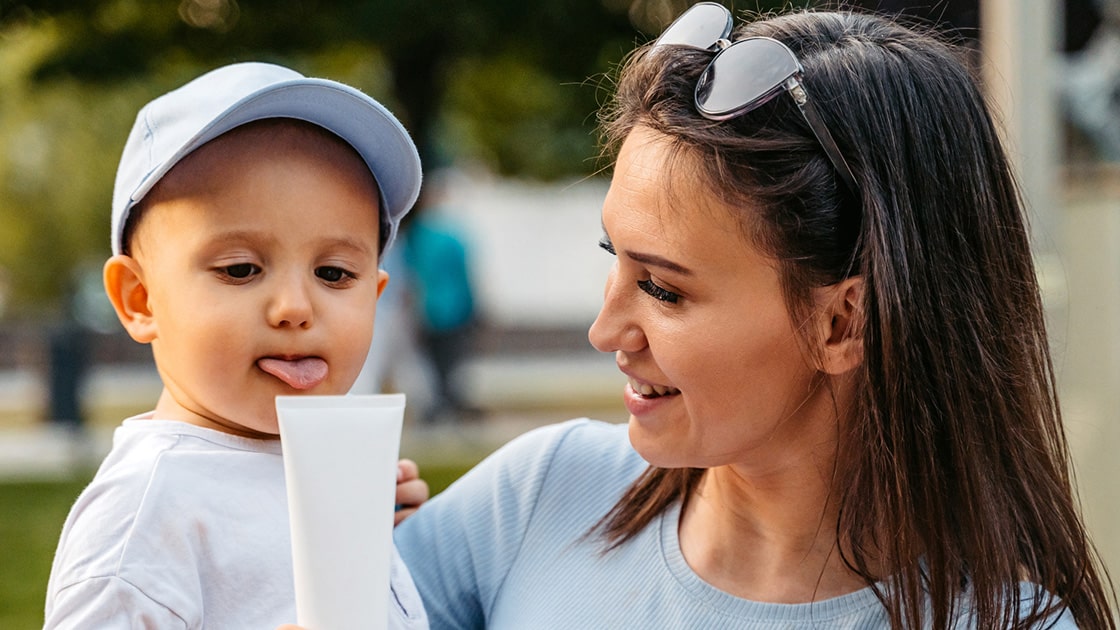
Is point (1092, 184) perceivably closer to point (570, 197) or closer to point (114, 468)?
point (114, 468)

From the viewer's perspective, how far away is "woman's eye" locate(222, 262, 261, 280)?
1818 millimetres

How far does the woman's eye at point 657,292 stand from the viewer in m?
1.91

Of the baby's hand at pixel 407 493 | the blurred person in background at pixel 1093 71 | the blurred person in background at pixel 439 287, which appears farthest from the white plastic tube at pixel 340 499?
the blurred person in background at pixel 439 287

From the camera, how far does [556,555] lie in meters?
2.11

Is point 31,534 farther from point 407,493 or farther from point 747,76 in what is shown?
point 747,76

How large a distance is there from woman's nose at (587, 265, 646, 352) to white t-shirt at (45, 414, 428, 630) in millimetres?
500

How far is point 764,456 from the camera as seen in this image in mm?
1999

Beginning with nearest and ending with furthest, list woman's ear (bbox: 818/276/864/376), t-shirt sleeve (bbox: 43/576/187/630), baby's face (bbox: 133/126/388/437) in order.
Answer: t-shirt sleeve (bbox: 43/576/187/630) < baby's face (bbox: 133/126/388/437) < woman's ear (bbox: 818/276/864/376)

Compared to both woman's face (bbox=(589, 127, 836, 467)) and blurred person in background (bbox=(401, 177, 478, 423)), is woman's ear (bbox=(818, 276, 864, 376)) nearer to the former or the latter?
woman's face (bbox=(589, 127, 836, 467))

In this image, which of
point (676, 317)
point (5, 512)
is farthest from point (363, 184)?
point (5, 512)

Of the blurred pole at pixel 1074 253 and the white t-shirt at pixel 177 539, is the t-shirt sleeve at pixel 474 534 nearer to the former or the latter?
the white t-shirt at pixel 177 539

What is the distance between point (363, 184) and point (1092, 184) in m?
3.00

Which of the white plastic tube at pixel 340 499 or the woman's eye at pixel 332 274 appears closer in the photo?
the white plastic tube at pixel 340 499

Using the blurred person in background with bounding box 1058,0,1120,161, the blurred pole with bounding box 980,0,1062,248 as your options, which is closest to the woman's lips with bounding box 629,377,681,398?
the blurred pole with bounding box 980,0,1062,248
